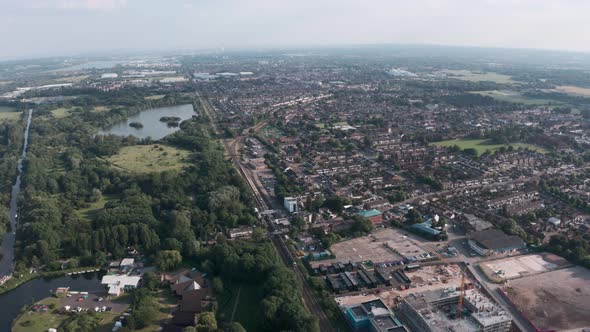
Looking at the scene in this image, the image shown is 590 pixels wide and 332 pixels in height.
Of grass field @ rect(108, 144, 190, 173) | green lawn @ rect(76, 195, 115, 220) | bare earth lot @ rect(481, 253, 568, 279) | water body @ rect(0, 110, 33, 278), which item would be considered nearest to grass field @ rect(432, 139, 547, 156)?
bare earth lot @ rect(481, 253, 568, 279)

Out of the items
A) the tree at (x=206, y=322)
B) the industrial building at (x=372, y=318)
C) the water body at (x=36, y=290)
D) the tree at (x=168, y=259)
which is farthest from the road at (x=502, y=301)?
the water body at (x=36, y=290)

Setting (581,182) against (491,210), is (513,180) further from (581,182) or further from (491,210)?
(491,210)

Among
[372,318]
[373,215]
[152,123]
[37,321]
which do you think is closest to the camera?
[372,318]

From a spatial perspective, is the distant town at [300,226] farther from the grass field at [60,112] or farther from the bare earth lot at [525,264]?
the grass field at [60,112]

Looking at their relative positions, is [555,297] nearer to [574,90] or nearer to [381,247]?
[381,247]

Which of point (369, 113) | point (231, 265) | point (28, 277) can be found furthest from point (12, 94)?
point (231, 265)

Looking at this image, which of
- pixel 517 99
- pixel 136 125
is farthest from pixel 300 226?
pixel 517 99

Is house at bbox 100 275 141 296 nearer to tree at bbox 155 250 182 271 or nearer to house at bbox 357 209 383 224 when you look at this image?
tree at bbox 155 250 182 271
